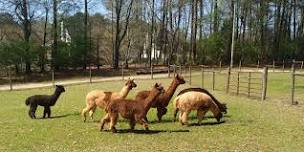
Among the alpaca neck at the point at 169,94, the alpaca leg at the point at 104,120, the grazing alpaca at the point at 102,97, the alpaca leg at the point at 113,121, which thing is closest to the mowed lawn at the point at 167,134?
the alpaca leg at the point at 113,121

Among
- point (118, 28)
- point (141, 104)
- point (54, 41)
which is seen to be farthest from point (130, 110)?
point (118, 28)

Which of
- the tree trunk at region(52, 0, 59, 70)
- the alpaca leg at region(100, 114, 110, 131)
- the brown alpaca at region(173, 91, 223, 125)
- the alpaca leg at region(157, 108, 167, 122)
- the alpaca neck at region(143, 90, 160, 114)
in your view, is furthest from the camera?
the tree trunk at region(52, 0, 59, 70)

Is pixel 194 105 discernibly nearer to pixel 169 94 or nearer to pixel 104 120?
pixel 169 94

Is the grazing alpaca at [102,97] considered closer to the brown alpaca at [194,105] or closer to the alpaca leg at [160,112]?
the alpaca leg at [160,112]

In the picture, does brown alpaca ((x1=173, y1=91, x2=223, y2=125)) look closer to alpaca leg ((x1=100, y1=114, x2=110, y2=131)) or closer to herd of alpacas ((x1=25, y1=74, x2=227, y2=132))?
herd of alpacas ((x1=25, y1=74, x2=227, y2=132))

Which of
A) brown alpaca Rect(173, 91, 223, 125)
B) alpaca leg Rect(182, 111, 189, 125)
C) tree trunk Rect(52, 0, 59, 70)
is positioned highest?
tree trunk Rect(52, 0, 59, 70)

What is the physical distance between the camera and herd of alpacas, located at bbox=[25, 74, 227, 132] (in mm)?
13898

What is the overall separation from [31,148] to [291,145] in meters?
6.25

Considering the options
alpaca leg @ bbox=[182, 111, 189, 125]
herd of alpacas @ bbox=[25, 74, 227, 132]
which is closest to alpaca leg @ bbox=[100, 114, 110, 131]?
herd of alpacas @ bbox=[25, 74, 227, 132]

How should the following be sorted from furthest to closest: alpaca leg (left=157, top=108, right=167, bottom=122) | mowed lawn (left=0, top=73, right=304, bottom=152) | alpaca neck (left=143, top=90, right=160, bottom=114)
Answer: alpaca leg (left=157, top=108, right=167, bottom=122) → alpaca neck (left=143, top=90, right=160, bottom=114) → mowed lawn (left=0, top=73, right=304, bottom=152)

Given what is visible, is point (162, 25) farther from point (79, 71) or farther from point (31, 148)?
point (31, 148)

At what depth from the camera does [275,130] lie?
14.3m

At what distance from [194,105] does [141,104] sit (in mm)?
2022

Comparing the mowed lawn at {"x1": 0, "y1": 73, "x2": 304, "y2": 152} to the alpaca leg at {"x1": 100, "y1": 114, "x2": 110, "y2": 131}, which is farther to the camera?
the alpaca leg at {"x1": 100, "y1": 114, "x2": 110, "y2": 131}
